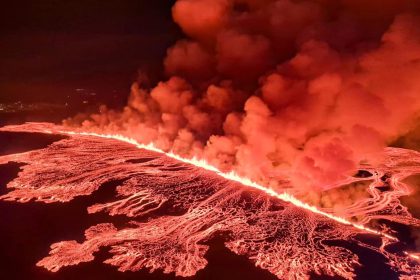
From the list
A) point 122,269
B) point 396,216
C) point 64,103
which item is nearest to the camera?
point 122,269

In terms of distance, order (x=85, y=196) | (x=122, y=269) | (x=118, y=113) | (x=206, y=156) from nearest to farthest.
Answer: (x=122, y=269) → (x=85, y=196) → (x=206, y=156) → (x=118, y=113)

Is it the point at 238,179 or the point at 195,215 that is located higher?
the point at 238,179

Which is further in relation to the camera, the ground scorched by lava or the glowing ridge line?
the glowing ridge line

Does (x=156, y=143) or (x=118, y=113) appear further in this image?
(x=118, y=113)

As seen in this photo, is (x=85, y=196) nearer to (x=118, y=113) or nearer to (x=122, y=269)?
(x=122, y=269)

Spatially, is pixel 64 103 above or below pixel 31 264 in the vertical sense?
above

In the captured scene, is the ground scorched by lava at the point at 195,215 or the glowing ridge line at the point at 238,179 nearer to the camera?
the ground scorched by lava at the point at 195,215

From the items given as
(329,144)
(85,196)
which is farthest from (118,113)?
(329,144)

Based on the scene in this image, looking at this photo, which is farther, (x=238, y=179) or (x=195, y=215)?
(x=238, y=179)
